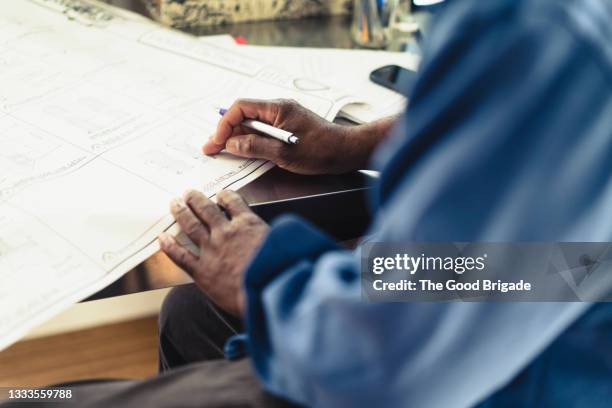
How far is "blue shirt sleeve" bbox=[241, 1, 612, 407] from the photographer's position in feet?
1.13

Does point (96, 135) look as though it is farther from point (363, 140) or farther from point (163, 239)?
point (363, 140)

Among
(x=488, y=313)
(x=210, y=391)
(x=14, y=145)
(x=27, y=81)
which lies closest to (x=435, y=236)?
(x=488, y=313)

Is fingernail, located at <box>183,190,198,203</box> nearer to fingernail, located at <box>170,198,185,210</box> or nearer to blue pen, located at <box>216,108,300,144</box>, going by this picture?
fingernail, located at <box>170,198,185,210</box>

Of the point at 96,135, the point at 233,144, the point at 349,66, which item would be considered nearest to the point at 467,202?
the point at 233,144

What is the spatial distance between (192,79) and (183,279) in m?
0.35

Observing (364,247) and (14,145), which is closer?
(364,247)

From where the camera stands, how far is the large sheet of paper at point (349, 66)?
842mm

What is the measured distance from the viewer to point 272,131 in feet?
2.31

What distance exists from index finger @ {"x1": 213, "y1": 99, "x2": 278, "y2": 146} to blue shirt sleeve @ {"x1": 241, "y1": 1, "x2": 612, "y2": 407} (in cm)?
29

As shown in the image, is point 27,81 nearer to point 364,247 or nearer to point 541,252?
point 364,247

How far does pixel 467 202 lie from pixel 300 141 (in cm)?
37

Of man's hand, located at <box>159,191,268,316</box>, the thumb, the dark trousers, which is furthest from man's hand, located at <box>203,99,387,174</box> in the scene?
Result: the dark trousers

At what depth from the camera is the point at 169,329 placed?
0.85 meters

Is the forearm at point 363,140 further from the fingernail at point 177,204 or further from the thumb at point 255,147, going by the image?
the fingernail at point 177,204
